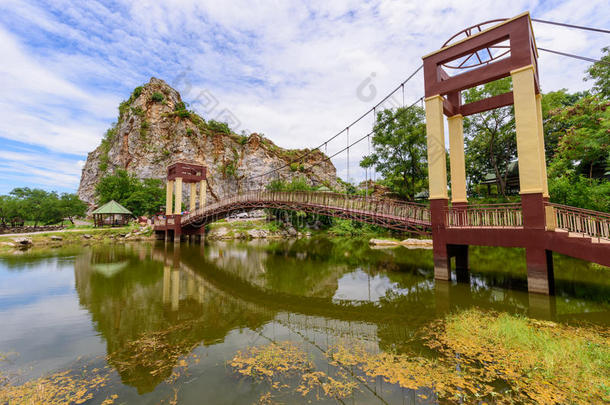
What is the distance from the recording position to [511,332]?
15.2 feet

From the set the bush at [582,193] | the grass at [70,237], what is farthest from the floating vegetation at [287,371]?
the grass at [70,237]

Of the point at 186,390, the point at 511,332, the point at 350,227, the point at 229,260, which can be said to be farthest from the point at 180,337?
Result: the point at 350,227

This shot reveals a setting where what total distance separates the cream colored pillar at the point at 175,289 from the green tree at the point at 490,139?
23.4m

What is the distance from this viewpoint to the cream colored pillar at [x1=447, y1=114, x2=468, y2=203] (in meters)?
10.9

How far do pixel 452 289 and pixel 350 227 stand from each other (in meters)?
24.5

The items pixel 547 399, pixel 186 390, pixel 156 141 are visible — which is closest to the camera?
pixel 547 399

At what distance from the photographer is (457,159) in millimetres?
10969

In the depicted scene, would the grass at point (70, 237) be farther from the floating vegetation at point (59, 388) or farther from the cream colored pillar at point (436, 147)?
the cream colored pillar at point (436, 147)

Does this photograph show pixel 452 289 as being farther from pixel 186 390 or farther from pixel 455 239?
pixel 186 390

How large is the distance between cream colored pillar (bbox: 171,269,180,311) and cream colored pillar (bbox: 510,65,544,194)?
10.4 meters

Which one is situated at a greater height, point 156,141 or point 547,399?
point 156,141

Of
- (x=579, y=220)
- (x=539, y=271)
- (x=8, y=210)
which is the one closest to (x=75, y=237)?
(x=8, y=210)

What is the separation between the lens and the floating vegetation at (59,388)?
3092mm

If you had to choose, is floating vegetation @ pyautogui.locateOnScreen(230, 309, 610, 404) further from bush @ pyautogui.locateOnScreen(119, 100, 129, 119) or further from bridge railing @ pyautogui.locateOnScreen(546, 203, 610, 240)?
bush @ pyautogui.locateOnScreen(119, 100, 129, 119)
